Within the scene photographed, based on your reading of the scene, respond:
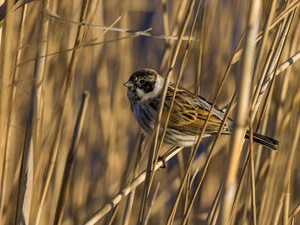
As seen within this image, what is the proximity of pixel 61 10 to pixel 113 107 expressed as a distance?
64 cm

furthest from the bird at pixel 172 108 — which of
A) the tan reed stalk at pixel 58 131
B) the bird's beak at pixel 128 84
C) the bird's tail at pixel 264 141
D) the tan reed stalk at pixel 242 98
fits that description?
the tan reed stalk at pixel 242 98

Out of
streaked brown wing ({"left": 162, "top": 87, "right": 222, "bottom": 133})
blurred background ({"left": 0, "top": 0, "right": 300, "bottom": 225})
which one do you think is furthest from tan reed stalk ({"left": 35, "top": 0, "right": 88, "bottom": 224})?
streaked brown wing ({"left": 162, "top": 87, "right": 222, "bottom": 133})

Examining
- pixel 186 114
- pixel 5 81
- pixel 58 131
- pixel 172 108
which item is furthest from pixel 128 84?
pixel 5 81

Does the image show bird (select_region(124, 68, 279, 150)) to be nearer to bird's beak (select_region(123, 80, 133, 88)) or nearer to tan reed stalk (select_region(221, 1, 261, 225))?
bird's beak (select_region(123, 80, 133, 88))

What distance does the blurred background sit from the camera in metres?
1.81

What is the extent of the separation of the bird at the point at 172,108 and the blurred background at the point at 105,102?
11 cm

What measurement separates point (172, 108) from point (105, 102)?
2.53 ft

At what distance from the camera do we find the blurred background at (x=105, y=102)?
5.93 ft

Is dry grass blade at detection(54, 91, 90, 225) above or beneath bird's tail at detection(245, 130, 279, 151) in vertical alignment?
beneath

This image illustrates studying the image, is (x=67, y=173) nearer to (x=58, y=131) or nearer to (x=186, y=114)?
(x=58, y=131)

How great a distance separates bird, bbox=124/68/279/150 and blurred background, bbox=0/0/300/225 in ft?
0.36

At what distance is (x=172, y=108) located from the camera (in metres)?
2.82

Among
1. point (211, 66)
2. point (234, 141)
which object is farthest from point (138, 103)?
point (234, 141)

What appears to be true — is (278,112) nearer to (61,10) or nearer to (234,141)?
(61,10)
